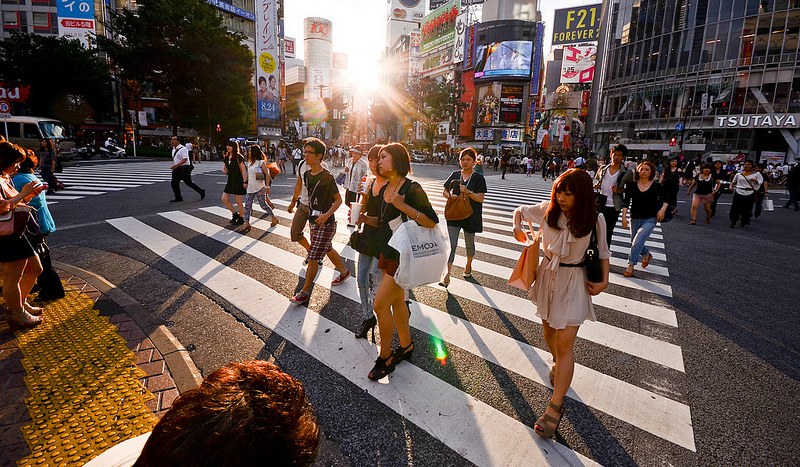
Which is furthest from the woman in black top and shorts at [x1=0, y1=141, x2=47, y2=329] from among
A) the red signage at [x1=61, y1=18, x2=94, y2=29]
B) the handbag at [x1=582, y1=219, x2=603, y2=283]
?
the red signage at [x1=61, y1=18, x2=94, y2=29]

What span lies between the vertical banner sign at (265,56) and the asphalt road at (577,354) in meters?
45.5

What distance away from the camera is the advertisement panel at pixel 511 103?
206 ft

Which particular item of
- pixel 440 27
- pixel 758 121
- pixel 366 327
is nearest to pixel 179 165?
pixel 366 327

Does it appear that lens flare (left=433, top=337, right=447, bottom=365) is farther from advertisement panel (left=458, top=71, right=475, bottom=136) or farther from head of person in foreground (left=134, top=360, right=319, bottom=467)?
advertisement panel (left=458, top=71, right=475, bottom=136)

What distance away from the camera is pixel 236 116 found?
38.9 metres

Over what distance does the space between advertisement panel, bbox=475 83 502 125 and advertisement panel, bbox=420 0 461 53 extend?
17.5 metres

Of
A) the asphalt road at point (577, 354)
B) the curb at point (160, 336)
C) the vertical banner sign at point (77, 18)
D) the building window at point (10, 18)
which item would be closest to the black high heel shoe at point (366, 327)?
the asphalt road at point (577, 354)

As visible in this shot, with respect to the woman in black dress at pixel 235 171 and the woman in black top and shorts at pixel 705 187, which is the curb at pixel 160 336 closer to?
the woman in black dress at pixel 235 171

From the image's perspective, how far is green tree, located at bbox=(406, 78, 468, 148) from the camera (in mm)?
55688

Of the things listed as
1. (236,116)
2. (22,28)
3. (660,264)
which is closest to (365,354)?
(660,264)

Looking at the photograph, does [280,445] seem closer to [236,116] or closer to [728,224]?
[728,224]

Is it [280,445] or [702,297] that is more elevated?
[280,445]

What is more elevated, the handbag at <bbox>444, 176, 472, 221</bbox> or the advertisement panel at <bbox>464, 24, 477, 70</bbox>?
the advertisement panel at <bbox>464, 24, 477, 70</bbox>

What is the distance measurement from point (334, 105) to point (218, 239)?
281 ft
